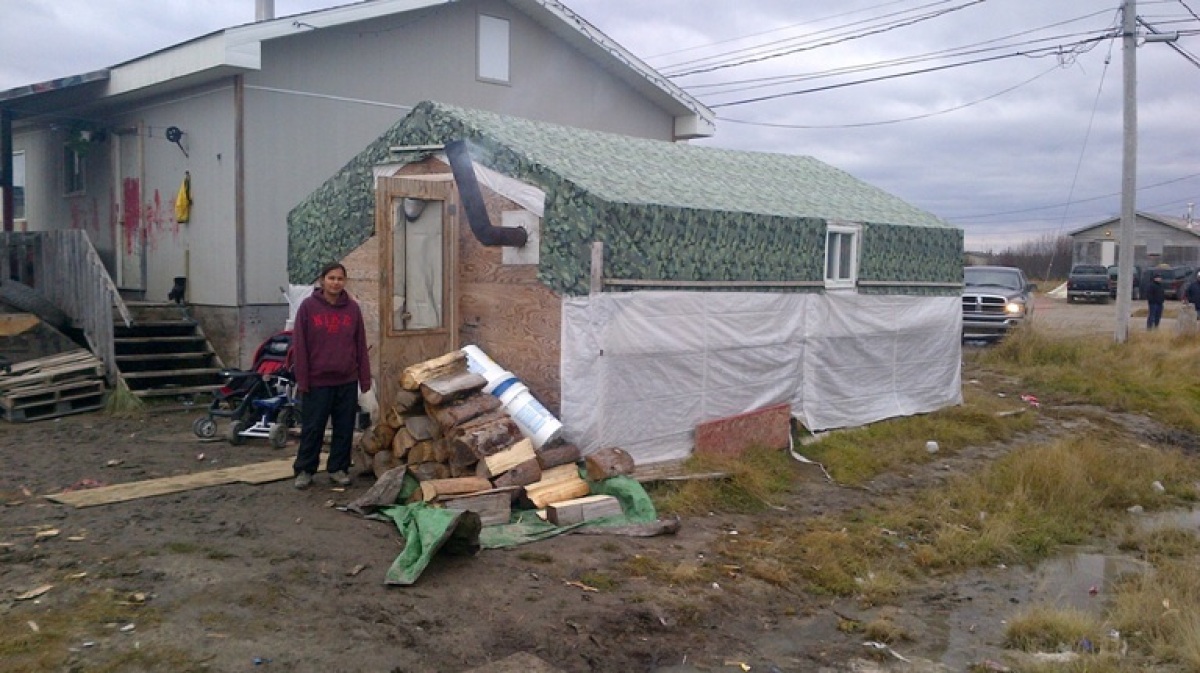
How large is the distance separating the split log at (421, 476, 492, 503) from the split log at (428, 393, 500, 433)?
0.51 m

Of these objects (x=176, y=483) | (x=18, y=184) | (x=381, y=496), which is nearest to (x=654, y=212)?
(x=381, y=496)

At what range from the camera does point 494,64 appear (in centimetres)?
1616

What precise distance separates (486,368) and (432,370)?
0.72m

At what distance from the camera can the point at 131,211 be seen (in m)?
15.1

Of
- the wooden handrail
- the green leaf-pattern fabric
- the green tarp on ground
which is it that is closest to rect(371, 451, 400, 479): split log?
the green tarp on ground

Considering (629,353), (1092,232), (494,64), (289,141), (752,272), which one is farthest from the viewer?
(1092,232)

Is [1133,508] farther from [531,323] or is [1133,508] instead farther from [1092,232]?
[1092,232]

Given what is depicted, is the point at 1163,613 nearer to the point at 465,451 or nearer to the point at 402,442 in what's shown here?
the point at 465,451

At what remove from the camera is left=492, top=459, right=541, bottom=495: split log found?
7.76m

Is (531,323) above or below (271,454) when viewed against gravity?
above

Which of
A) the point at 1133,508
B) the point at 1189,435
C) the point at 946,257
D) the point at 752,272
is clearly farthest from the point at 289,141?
the point at 1189,435

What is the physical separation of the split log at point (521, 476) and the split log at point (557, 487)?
2.1 inches

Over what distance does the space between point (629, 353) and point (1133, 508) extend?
5204mm

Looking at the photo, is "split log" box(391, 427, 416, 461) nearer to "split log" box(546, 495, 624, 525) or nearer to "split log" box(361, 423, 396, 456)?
"split log" box(361, 423, 396, 456)
